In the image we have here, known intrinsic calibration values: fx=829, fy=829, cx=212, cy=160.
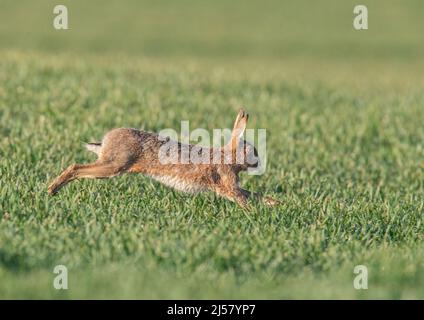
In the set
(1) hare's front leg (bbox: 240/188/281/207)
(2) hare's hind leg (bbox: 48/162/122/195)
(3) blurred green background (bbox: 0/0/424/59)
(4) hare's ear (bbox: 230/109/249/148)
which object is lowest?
(1) hare's front leg (bbox: 240/188/281/207)

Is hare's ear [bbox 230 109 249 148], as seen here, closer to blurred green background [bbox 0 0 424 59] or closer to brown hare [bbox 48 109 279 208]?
brown hare [bbox 48 109 279 208]

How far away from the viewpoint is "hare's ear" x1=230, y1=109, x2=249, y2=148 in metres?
8.94

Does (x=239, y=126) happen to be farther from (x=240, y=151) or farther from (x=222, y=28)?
(x=222, y=28)

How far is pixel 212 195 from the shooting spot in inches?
372

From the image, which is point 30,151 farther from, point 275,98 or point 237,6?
point 237,6

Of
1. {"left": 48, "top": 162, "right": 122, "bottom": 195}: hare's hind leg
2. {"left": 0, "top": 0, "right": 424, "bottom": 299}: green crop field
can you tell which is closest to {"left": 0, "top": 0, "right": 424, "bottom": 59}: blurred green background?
{"left": 0, "top": 0, "right": 424, "bottom": 299}: green crop field

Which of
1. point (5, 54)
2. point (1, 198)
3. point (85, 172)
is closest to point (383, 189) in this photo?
point (85, 172)

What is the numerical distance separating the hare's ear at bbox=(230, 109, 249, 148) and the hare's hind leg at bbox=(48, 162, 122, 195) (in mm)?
1408

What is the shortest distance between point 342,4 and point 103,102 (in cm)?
3410

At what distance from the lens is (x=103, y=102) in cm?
1466

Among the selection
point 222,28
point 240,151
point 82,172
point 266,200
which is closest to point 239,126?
point 240,151

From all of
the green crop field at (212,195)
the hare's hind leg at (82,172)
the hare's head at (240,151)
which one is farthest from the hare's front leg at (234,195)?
the hare's hind leg at (82,172)

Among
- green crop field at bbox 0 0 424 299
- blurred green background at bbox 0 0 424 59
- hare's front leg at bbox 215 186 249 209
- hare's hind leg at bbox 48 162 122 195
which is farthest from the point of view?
blurred green background at bbox 0 0 424 59

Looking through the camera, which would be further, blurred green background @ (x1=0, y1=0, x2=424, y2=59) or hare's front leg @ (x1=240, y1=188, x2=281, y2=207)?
blurred green background @ (x1=0, y1=0, x2=424, y2=59)
